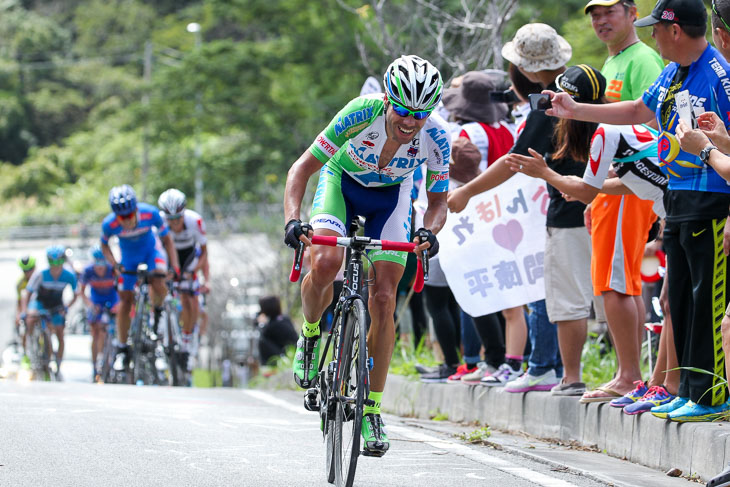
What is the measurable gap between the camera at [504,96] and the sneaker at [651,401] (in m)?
2.89

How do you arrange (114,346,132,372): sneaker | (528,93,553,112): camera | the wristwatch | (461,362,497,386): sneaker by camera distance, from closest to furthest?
the wristwatch < (528,93,553,112): camera < (461,362,497,386): sneaker < (114,346,132,372): sneaker

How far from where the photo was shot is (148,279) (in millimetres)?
14766

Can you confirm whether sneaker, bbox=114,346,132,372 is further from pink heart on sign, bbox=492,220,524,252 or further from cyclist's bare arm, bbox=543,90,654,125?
cyclist's bare arm, bbox=543,90,654,125

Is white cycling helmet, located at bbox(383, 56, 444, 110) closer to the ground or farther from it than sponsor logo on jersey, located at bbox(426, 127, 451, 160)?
farther from it

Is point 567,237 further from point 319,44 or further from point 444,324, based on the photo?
point 319,44

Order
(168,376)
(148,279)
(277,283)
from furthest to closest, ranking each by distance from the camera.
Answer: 1. (277,283)
2. (168,376)
3. (148,279)

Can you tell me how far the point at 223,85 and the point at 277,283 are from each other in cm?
952

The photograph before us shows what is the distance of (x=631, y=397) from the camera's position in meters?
7.42

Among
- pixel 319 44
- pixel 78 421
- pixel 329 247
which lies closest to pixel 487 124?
pixel 329 247

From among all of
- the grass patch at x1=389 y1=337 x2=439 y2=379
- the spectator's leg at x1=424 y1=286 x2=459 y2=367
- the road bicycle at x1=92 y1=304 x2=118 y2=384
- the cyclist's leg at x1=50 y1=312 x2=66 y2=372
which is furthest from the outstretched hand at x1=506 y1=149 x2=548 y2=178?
the cyclist's leg at x1=50 y1=312 x2=66 y2=372

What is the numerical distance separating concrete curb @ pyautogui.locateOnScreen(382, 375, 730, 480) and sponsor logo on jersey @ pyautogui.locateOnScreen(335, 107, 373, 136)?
2358 millimetres

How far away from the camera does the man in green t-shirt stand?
773 centimetres

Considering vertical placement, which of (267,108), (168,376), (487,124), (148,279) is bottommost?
(168,376)

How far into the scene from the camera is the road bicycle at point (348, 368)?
232 inches
